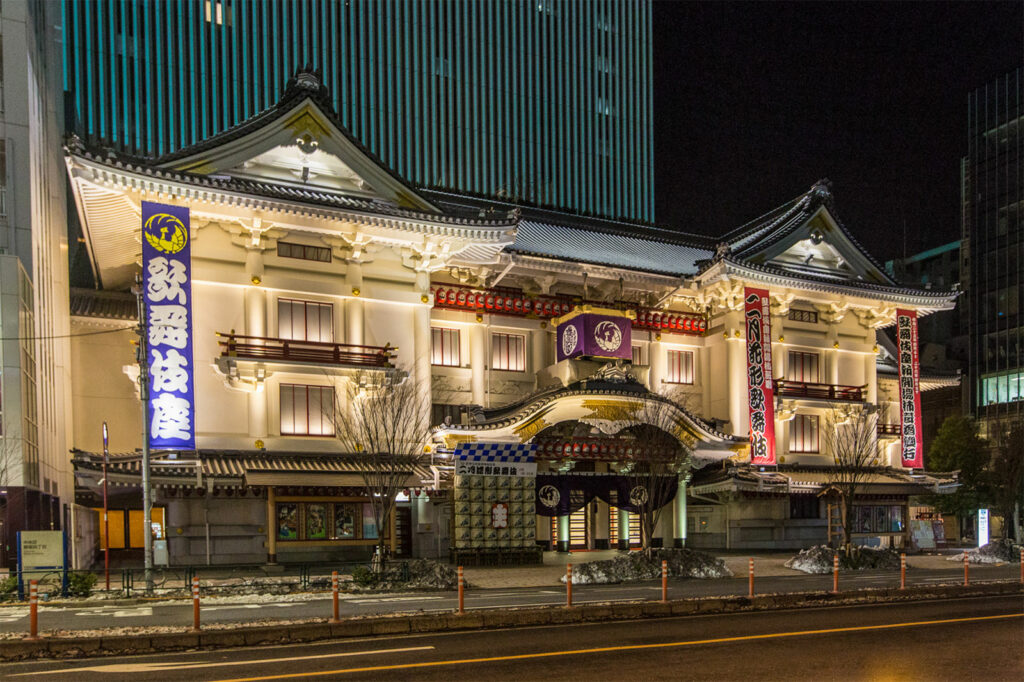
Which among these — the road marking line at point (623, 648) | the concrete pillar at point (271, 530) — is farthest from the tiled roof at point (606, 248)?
the road marking line at point (623, 648)

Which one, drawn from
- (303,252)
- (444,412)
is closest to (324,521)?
(444,412)

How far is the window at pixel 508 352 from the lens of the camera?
35.7 metres

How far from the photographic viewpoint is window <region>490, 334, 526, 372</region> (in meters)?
35.7

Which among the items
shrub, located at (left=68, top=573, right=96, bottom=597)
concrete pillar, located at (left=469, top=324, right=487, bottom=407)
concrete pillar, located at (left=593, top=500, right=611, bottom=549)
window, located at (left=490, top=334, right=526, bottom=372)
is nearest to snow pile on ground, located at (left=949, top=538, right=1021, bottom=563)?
concrete pillar, located at (left=593, top=500, right=611, bottom=549)

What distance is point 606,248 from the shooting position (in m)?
39.2

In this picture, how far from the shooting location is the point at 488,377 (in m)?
35.2

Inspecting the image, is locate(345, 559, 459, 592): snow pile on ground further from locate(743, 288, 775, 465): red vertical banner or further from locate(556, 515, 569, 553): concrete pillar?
locate(743, 288, 775, 465): red vertical banner

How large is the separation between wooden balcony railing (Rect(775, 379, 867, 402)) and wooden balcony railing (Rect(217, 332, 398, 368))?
56.5 ft

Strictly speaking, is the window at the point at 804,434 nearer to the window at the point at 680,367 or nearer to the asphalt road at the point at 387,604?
the window at the point at 680,367

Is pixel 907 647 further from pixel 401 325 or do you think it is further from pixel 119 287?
pixel 119 287

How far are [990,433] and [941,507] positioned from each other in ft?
70.0

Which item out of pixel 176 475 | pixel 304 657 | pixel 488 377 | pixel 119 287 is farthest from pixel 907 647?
pixel 119 287

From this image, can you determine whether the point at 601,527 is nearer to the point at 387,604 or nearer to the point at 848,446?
the point at 848,446

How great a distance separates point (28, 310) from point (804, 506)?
3167 cm
